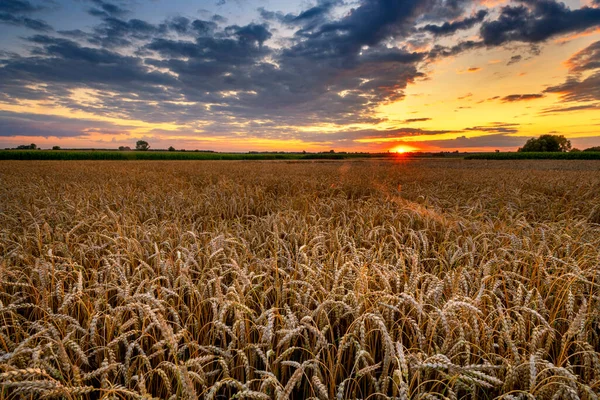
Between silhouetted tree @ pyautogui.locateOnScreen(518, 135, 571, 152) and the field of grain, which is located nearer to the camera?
the field of grain

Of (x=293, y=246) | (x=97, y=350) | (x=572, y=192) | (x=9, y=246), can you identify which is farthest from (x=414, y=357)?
(x=572, y=192)

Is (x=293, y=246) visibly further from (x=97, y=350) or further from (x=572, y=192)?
(x=572, y=192)

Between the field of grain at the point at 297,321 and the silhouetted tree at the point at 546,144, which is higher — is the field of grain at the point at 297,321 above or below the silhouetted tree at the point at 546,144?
below

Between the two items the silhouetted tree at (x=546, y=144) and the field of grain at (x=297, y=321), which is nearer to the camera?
the field of grain at (x=297, y=321)

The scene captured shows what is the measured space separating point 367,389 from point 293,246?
85.8 inches

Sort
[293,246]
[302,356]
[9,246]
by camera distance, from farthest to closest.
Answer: [293,246], [9,246], [302,356]

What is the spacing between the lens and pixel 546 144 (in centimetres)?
9794

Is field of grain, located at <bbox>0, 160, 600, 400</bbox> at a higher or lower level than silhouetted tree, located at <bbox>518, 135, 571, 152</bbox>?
lower

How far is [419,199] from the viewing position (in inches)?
273

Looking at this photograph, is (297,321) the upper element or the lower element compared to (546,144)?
lower

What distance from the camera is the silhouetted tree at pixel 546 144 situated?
9756 centimetres

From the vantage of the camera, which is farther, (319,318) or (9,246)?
(9,246)

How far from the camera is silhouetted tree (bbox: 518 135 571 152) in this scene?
97562mm

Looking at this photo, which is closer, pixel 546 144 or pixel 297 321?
pixel 297 321
